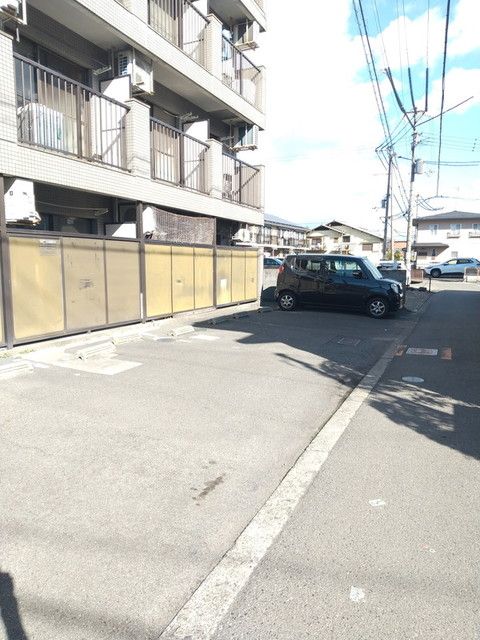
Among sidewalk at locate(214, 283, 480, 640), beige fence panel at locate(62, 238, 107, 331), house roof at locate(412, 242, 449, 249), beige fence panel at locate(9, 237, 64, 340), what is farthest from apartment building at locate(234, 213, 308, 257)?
sidewalk at locate(214, 283, 480, 640)

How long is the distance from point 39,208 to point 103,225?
1.79 metres

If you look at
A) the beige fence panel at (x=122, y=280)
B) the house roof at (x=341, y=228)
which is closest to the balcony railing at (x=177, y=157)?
the beige fence panel at (x=122, y=280)

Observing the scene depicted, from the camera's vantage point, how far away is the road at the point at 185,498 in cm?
238

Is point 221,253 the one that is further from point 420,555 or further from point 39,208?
point 420,555

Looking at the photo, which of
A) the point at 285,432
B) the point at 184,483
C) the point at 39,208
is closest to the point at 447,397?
the point at 285,432

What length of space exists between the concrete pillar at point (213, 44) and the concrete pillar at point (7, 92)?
258 inches

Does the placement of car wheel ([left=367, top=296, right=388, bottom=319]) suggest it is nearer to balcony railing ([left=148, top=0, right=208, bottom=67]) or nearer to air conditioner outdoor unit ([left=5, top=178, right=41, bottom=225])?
balcony railing ([left=148, top=0, right=208, bottom=67])

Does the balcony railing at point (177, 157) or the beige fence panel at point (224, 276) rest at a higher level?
the balcony railing at point (177, 157)

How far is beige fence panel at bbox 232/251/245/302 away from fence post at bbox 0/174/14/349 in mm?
8552

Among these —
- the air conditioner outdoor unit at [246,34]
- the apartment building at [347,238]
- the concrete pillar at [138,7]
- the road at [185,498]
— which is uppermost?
the air conditioner outdoor unit at [246,34]

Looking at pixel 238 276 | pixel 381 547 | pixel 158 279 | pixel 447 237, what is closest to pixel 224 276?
pixel 238 276

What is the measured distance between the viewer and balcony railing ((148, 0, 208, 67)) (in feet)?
37.8

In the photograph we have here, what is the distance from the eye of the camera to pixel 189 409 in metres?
5.50

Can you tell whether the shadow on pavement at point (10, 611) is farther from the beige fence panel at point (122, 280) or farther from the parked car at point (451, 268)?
the parked car at point (451, 268)
